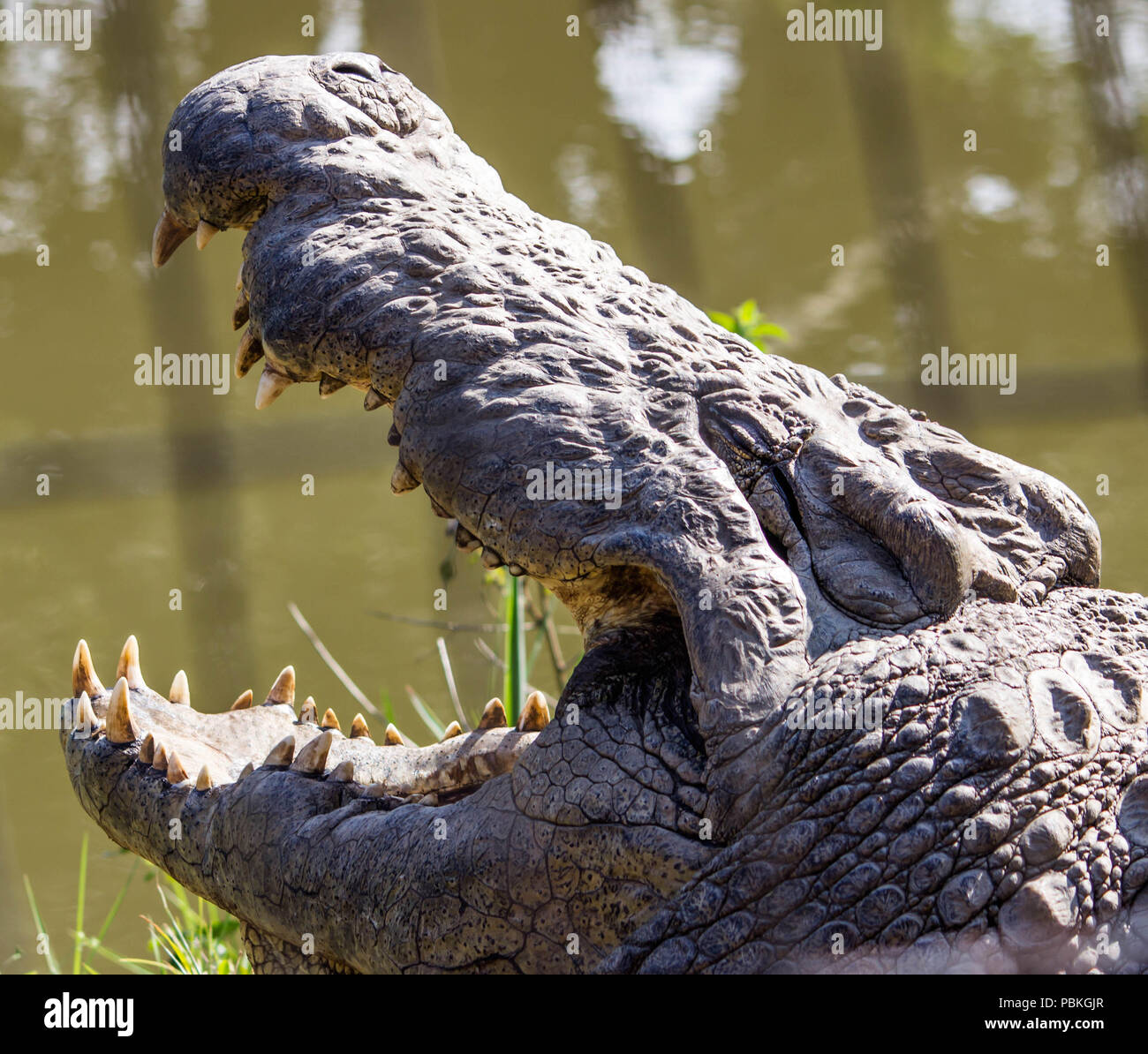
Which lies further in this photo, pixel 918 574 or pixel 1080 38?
pixel 1080 38

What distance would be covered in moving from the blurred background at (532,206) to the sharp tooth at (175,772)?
89.7 inches

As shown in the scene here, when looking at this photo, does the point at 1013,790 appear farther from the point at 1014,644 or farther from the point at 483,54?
the point at 483,54

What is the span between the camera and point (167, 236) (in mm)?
2049

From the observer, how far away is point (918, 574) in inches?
63.3

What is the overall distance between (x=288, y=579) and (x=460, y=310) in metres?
2.95

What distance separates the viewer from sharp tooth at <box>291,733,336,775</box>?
179 centimetres

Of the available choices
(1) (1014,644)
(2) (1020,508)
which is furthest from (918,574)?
(2) (1020,508)

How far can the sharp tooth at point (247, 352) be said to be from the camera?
73.6 inches

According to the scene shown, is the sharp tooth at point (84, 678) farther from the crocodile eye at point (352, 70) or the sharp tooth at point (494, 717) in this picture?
the crocodile eye at point (352, 70)
